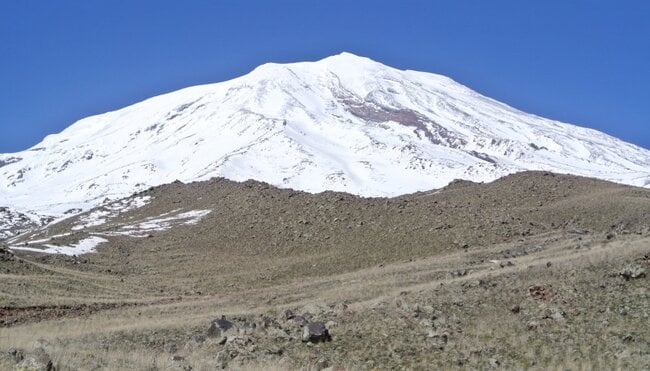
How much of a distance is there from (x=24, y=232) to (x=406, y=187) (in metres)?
39.2

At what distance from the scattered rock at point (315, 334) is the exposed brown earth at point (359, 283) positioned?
73 mm

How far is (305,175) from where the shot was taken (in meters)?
73.8

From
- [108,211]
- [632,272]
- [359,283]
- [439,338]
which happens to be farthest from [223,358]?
[108,211]

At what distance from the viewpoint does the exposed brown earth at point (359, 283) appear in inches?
431

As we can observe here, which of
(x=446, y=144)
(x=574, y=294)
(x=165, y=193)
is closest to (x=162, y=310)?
(x=574, y=294)

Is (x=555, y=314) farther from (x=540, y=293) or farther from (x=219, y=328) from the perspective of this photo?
(x=219, y=328)

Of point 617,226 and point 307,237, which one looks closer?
point 617,226

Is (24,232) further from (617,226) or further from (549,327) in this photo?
→ (549,327)

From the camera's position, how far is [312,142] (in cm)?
8962

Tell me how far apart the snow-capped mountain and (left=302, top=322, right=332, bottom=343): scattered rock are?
182 feet

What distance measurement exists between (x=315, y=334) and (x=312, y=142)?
7810cm

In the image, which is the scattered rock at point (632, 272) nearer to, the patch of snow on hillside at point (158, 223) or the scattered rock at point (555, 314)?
the scattered rock at point (555, 314)

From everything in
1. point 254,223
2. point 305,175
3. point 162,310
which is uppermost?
point 305,175

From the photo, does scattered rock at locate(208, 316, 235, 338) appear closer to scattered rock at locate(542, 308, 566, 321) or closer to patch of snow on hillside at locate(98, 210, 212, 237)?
scattered rock at locate(542, 308, 566, 321)
